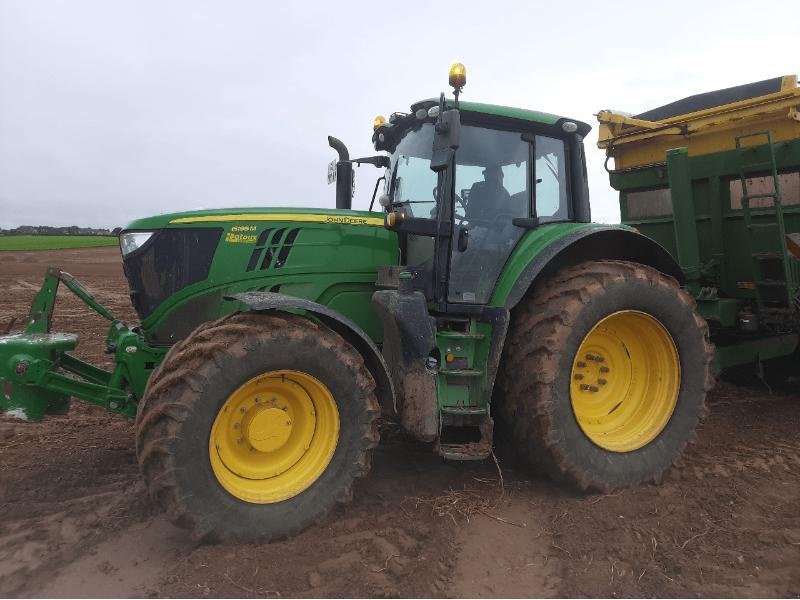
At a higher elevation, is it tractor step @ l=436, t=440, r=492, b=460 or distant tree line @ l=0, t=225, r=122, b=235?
distant tree line @ l=0, t=225, r=122, b=235

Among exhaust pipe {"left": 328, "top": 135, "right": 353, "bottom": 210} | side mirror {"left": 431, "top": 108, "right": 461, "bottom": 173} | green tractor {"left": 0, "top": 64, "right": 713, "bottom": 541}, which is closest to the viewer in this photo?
green tractor {"left": 0, "top": 64, "right": 713, "bottom": 541}

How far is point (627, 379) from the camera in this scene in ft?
13.4

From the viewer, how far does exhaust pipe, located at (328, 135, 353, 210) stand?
446 centimetres

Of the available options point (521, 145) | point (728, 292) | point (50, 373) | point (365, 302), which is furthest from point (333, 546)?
point (728, 292)

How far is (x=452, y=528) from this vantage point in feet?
10.6

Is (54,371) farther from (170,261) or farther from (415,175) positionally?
(415,175)

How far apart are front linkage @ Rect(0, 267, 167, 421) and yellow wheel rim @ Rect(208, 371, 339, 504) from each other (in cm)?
76

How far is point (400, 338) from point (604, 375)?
147 cm

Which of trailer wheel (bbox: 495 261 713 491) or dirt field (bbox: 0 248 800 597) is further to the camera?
trailer wheel (bbox: 495 261 713 491)

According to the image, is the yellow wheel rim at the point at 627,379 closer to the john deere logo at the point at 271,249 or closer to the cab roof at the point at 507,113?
the cab roof at the point at 507,113

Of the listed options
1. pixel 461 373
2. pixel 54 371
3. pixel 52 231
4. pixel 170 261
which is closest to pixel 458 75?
pixel 461 373

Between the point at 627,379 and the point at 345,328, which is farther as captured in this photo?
the point at 627,379

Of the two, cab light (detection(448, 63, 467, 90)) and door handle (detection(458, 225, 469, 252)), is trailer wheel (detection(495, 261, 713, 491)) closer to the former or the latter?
door handle (detection(458, 225, 469, 252))

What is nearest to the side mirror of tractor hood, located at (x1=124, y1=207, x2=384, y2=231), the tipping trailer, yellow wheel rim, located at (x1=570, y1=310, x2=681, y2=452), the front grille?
tractor hood, located at (x1=124, y1=207, x2=384, y2=231)
